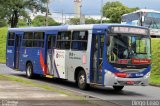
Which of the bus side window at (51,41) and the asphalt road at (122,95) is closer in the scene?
the asphalt road at (122,95)

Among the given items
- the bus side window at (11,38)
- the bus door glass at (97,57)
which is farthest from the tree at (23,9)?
the bus door glass at (97,57)

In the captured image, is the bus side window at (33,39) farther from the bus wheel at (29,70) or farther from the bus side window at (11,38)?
the bus side window at (11,38)

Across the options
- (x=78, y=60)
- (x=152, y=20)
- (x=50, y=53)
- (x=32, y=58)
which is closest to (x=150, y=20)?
(x=152, y=20)

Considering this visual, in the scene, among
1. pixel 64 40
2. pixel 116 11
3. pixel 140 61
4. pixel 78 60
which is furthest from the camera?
pixel 116 11

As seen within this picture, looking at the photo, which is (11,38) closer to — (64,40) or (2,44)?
(64,40)

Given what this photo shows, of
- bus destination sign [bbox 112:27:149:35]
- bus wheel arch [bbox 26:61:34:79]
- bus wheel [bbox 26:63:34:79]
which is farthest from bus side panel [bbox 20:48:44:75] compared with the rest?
bus destination sign [bbox 112:27:149:35]

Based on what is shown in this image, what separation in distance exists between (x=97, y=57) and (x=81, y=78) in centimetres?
153

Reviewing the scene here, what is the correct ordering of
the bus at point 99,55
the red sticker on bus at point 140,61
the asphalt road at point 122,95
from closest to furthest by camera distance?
the asphalt road at point 122,95 → the bus at point 99,55 → the red sticker on bus at point 140,61

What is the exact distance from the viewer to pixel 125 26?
736 inches

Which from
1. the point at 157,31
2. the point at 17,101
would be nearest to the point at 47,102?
the point at 17,101

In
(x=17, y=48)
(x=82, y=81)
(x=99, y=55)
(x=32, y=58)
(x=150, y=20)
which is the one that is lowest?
(x=82, y=81)

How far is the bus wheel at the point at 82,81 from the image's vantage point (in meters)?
19.6

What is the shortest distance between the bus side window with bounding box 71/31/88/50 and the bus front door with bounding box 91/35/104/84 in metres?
0.69

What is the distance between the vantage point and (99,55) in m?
18.6
